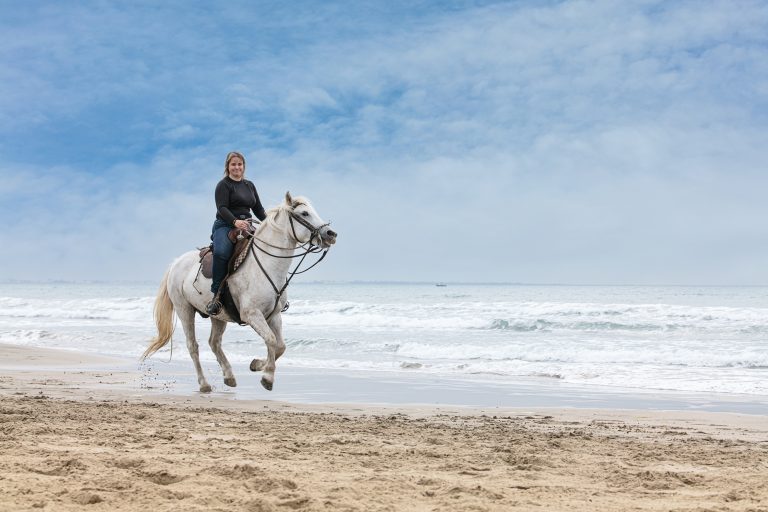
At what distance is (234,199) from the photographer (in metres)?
8.88

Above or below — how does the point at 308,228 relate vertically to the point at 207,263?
above

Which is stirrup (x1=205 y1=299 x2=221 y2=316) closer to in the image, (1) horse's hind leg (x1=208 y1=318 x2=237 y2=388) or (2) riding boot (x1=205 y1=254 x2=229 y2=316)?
(2) riding boot (x1=205 y1=254 x2=229 y2=316)

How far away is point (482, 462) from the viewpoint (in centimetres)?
486

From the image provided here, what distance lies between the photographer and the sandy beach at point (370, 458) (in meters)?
3.82

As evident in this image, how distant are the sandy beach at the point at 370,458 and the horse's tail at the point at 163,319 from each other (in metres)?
2.41

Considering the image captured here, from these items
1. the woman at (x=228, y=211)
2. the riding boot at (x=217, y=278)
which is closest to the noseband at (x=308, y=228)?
the woman at (x=228, y=211)

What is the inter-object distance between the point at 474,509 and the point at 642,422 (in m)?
4.23

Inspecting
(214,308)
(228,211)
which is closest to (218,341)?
(214,308)

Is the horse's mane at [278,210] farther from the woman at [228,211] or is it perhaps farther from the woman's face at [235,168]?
the woman's face at [235,168]

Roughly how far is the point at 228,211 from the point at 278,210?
596mm

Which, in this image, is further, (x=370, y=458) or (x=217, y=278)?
(x=217, y=278)

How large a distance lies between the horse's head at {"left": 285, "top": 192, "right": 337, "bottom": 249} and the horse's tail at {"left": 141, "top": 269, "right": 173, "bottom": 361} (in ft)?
9.42

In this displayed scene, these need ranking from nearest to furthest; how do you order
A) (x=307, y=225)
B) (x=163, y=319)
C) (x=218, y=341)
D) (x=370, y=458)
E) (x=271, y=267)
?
(x=370, y=458) < (x=307, y=225) < (x=271, y=267) < (x=218, y=341) < (x=163, y=319)

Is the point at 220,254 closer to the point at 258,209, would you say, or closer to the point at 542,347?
the point at 258,209
